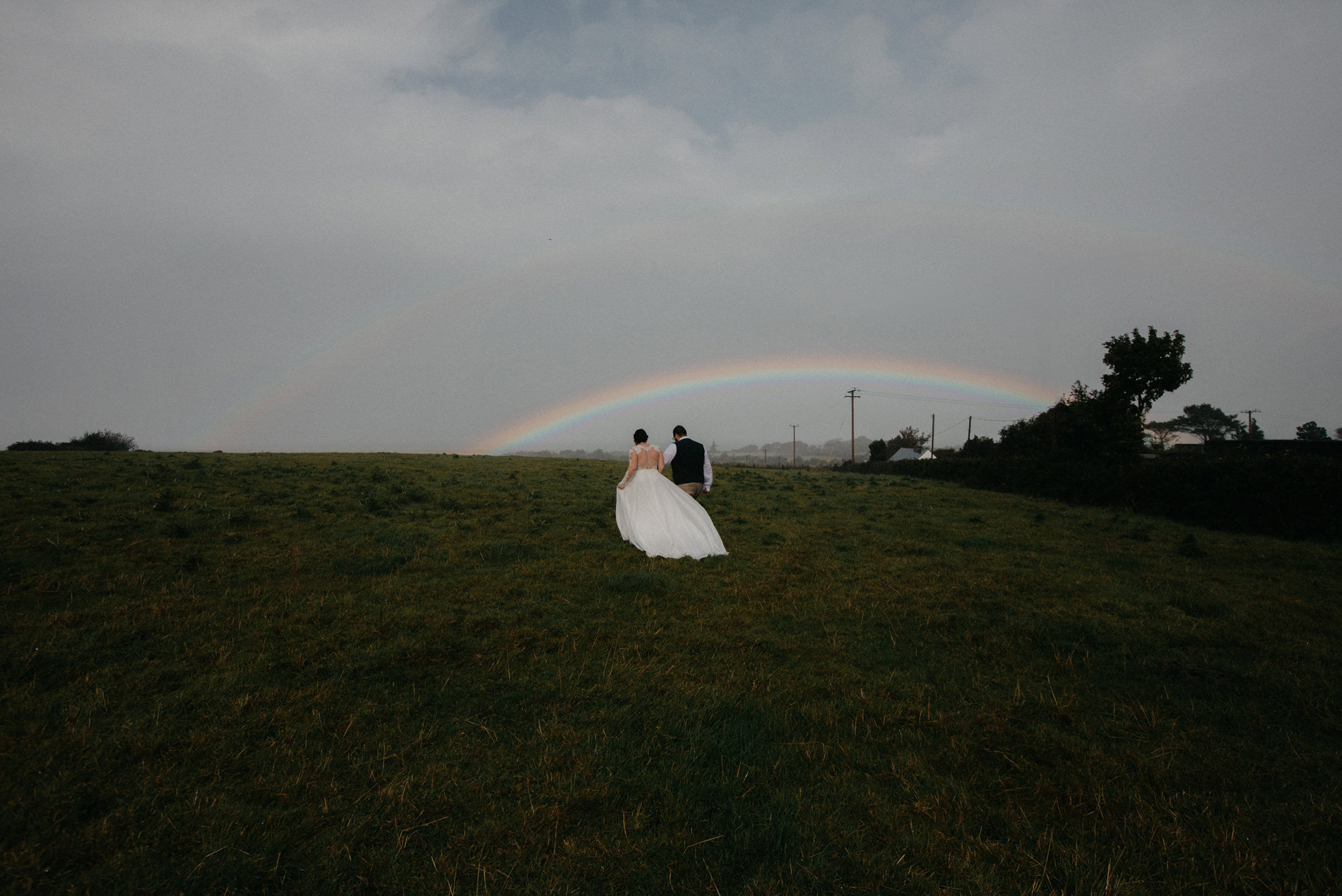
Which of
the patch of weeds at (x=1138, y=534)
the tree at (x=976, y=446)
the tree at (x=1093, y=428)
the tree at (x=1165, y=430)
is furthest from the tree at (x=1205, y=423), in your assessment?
the patch of weeds at (x=1138, y=534)

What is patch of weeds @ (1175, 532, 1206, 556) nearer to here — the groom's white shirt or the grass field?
the grass field

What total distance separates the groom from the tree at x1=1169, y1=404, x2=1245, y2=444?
453 ft

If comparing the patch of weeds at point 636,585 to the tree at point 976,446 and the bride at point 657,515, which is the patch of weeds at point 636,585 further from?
the tree at point 976,446

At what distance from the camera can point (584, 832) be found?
12.5ft

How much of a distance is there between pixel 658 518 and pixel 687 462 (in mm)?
2962

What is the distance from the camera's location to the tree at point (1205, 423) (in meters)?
112

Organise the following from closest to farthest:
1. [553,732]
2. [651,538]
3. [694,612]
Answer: [553,732], [694,612], [651,538]

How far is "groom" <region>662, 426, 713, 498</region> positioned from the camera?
15.0 m

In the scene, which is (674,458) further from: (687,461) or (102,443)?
(102,443)

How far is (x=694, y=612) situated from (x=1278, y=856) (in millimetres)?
6068

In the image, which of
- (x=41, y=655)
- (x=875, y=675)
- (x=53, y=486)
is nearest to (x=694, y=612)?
(x=875, y=675)

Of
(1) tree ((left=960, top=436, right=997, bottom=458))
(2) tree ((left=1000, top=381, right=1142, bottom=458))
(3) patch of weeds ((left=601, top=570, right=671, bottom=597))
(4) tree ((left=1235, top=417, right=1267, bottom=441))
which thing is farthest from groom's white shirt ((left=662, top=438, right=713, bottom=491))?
(4) tree ((left=1235, top=417, right=1267, bottom=441))

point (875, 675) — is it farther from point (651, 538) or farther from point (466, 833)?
point (651, 538)

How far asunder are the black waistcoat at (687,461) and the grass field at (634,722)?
13.7ft
